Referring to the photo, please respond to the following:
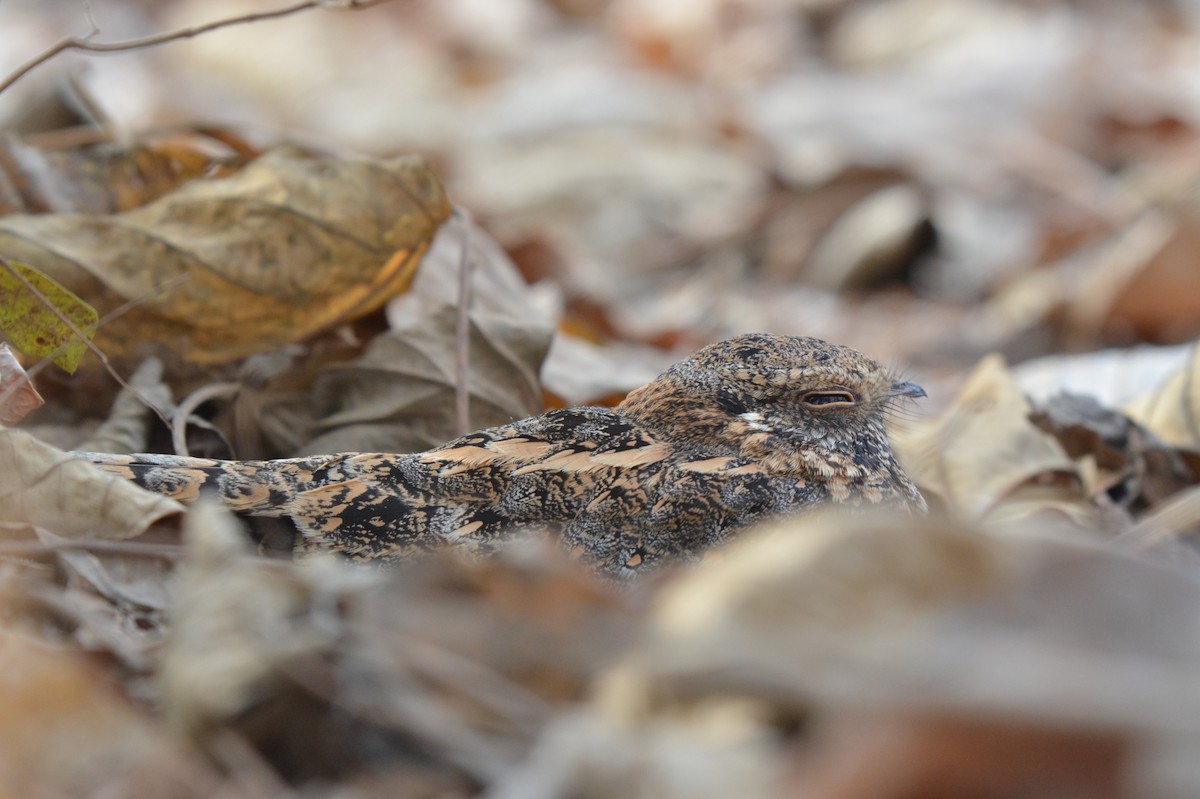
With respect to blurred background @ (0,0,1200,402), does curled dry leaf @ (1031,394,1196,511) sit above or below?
above

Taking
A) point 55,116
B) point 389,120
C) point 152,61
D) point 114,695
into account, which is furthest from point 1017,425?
point 152,61

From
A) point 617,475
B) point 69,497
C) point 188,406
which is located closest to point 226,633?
point 69,497

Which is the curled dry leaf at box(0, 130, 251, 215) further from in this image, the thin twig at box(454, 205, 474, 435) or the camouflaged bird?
the camouflaged bird

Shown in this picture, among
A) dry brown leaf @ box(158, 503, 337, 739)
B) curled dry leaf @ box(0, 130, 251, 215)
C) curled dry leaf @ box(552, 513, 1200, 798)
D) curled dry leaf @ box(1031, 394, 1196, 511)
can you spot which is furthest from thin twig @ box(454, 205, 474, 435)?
curled dry leaf @ box(552, 513, 1200, 798)

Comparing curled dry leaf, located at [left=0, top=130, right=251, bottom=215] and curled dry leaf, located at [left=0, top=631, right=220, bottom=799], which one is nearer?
curled dry leaf, located at [left=0, top=631, right=220, bottom=799]

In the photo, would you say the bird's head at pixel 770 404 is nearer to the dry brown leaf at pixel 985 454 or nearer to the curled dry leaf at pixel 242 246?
the dry brown leaf at pixel 985 454

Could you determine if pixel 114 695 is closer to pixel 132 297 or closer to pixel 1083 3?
pixel 132 297

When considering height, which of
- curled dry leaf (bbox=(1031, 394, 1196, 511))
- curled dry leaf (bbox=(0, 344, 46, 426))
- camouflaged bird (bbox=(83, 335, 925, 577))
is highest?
curled dry leaf (bbox=(0, 344, 46, 426))
